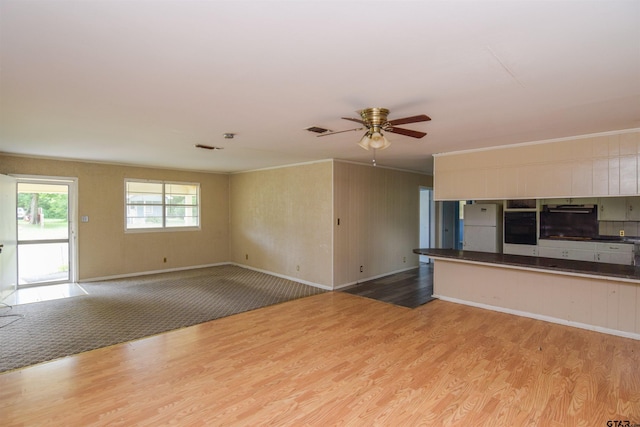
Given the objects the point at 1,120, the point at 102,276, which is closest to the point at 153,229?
the point at 102,276

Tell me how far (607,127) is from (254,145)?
4203 mm

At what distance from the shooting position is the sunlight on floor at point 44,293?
5.01 metres

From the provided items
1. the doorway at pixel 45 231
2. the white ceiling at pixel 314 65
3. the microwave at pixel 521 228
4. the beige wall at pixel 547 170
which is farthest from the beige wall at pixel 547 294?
the doorway at pixel 45 231

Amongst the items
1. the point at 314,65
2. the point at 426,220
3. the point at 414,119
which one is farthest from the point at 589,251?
the point at 314,65

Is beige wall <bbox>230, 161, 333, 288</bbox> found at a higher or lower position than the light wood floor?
higher

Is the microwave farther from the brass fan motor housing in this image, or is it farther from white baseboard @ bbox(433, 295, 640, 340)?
the brass fan motor housing

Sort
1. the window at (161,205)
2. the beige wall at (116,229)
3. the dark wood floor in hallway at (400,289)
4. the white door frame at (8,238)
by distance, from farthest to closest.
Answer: the window at (161,205) → the beige wall at (116,229) → the dark wood floor in hallway at (400,289) → the white door frame at (8,238)

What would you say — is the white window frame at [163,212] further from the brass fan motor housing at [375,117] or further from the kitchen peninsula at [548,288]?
the brass fan motor housing at [375,117]

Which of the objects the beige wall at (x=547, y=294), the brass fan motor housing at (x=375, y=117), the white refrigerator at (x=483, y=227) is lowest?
the beige wall at (x=547, y=294)

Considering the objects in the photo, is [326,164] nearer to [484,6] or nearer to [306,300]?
[306,300]

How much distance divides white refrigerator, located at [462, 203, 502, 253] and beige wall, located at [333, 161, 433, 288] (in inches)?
55.0

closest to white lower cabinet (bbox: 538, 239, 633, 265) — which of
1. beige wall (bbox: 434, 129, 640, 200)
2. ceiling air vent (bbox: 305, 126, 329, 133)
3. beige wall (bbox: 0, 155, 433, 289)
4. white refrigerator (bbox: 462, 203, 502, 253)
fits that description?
white refrigerator (bbox: 462, 203, 502, 253)

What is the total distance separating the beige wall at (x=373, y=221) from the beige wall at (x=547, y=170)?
1.57 metres

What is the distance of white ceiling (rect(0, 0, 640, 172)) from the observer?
1.48 m
